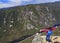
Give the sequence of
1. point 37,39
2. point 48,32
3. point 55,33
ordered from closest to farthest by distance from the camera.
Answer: point 48,32 < point 37,39 < point 55,33

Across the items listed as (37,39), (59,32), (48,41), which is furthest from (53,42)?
(59,32)

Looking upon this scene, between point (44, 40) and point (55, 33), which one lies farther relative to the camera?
point (55, 33)

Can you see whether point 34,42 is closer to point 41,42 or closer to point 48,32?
point 41,42

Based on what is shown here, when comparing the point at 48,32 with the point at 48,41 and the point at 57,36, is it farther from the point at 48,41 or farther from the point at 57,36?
the point at 57,36

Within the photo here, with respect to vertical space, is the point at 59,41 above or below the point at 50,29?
below

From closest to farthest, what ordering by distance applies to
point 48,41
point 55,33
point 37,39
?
1. point 48,41
2. point 37,39
3. point 55,33

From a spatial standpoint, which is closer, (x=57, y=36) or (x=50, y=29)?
(x=50, y=29)

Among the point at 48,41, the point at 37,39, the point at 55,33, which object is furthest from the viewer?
the point at 55,33

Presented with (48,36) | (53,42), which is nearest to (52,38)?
(53,42)

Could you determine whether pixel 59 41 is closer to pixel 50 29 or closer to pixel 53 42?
pixel 53 42
